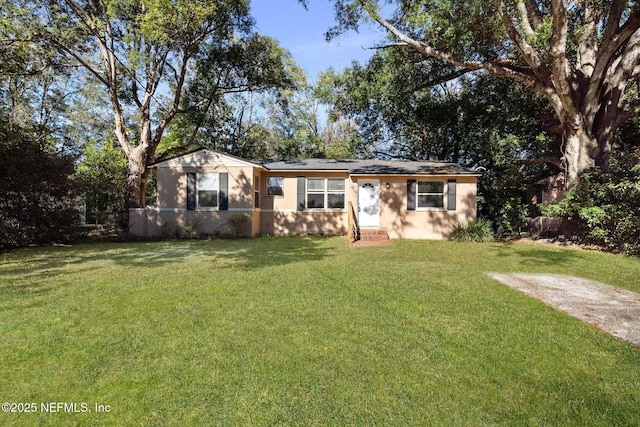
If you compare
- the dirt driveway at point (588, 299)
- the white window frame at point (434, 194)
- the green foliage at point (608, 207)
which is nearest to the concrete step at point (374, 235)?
the white window frame at point (434, 194)

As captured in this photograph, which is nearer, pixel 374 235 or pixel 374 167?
pixel 374 235

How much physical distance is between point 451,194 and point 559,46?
19.2 ft

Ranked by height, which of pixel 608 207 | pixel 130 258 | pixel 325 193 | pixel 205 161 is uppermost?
pixel 205 161

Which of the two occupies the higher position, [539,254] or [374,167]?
[374,167]

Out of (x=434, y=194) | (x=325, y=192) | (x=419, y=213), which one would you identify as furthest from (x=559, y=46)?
(x=325, y=192)

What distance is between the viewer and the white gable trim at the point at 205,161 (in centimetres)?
1403

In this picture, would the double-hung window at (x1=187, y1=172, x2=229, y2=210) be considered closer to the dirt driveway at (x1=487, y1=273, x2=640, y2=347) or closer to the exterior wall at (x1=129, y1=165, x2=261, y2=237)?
the exterior wall at (x1=129, y1=165, x2=261, y2=237)

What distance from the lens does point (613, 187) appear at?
10039 mm

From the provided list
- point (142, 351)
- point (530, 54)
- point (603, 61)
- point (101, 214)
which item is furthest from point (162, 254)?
point (603, 61)

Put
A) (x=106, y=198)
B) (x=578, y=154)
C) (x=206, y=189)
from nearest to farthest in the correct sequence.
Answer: (x=578, y=154), (x=206, y=189), (x=106, y=198)

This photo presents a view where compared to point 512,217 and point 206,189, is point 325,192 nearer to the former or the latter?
point 206,189

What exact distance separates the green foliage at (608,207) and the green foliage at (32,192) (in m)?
17.4

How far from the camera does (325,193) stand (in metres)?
14.9

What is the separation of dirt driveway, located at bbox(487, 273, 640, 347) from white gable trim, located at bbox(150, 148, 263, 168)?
1067cm
